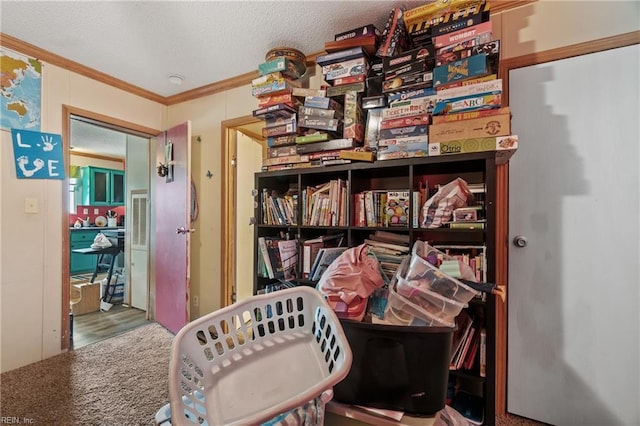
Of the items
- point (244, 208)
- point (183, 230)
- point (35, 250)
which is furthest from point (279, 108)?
point (35, 250)

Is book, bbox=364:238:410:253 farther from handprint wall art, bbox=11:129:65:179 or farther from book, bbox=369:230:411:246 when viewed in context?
handprint wall art, bbox=11:129:65:179

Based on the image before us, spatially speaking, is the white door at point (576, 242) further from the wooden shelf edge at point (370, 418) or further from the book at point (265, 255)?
the book at point (265, 255)

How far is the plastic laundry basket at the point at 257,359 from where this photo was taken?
0.73 meters

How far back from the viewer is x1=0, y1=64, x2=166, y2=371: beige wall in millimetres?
1999

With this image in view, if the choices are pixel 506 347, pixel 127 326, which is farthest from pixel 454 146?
pixel 127 326

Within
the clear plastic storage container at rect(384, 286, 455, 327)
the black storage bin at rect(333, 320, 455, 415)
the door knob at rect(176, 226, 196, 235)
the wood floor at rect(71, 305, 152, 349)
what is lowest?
the wood floor at rect(71, 305, 152, 349)

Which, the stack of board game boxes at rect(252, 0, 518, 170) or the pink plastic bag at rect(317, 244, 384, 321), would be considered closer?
the pink plastic bag at rect(317, 244, 384, 321)

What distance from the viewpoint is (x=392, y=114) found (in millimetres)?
1517

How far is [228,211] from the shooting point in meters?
2.61

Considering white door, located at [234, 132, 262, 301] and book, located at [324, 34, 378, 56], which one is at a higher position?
book, located at [324, 34, 378, 56]

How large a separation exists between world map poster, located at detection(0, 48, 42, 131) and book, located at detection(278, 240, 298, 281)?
2057mm

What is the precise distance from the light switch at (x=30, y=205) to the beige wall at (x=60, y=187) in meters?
0.03

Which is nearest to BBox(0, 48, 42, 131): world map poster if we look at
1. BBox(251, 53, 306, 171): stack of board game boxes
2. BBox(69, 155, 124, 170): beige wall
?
BBox(251, 53, 306, 171): stack of board game boxes

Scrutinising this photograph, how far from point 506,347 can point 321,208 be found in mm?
1274
